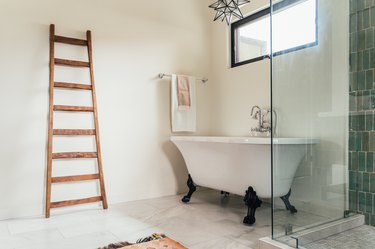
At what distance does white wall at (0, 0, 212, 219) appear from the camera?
273 cm

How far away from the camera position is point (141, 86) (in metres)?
3.49

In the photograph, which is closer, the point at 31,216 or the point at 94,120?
the point at 31,216

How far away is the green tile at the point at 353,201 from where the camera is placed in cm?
236

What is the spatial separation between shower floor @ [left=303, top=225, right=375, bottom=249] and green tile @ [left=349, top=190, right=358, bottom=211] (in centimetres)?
15

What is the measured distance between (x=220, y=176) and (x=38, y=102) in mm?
1929

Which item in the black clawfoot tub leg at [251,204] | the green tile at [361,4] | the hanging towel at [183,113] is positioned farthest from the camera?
the hanging towel at [183,113]

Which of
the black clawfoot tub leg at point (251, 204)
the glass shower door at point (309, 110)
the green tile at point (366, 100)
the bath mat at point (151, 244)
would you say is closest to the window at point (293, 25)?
the glass shower door at point (309, 110)

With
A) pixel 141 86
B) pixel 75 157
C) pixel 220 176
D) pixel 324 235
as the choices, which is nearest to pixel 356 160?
pixel 324 235

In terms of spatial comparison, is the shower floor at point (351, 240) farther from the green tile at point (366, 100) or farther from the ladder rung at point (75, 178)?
the ladder rung at point (75, 178)

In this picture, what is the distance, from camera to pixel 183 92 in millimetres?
3725

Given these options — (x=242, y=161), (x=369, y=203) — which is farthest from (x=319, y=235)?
(x=242, y=161)

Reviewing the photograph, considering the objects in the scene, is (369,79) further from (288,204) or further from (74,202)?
(74,202)

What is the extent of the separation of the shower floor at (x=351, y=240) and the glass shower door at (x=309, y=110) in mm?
132

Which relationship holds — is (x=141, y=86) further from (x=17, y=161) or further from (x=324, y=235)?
(x=324, y=235)
